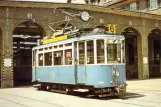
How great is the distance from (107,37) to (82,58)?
162cm

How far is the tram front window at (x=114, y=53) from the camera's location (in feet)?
49.5

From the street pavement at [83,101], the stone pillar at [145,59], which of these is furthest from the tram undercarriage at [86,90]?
the stone pillar at [145,59]

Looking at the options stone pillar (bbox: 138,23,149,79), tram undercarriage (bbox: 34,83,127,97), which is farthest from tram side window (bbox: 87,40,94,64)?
stone pillar (bbox: 138,23,149,79)

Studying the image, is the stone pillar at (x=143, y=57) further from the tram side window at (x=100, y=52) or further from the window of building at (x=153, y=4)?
the tram side window at (x=100, y=52)

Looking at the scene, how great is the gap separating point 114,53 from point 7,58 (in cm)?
1194

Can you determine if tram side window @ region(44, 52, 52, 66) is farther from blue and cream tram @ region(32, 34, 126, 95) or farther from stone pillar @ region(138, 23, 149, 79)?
stone pillar @ region(138, 23, 149, 79)

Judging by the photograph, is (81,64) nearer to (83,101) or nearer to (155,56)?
(83,101)

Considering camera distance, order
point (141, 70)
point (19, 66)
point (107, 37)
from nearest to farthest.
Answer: point (107, 37), point (141, 70), point (19, 66)

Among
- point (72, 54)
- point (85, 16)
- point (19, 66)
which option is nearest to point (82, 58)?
point (72, 54)

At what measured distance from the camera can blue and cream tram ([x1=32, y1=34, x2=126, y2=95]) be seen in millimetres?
14906

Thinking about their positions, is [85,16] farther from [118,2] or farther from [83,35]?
[118,2]

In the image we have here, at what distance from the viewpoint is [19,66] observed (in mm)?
39969

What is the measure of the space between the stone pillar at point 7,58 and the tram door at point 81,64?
10.3 m

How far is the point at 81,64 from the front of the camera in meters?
15.8
